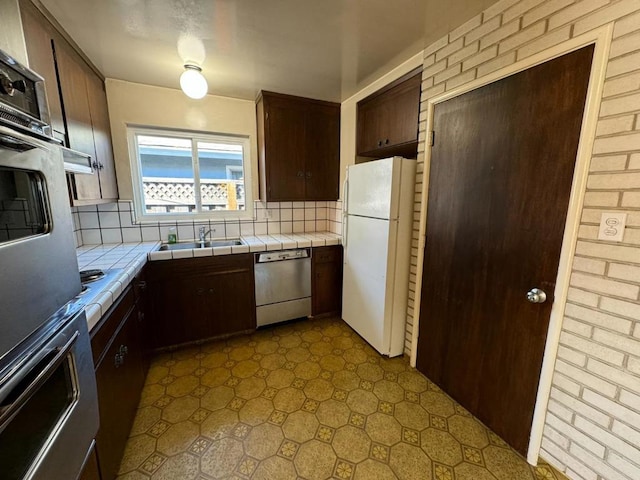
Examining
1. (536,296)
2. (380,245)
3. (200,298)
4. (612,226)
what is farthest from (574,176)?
(200,298)

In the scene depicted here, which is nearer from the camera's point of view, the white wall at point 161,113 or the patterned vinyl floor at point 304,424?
the patterned vinyl floor at point 304,424

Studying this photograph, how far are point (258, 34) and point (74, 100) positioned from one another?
127 cm

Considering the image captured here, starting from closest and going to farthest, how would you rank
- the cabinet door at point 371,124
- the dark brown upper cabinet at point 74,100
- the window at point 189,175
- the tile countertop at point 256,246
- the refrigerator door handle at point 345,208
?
the dark brown upper cabinet at point 74,100
the tile countertop at point 256,246
the cabinet door at point 371,124
the refrigerator door handle at point 345,208
the window at point 189,175

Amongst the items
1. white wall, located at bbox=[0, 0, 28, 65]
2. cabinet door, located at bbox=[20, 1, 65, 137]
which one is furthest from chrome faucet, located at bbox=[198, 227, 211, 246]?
white wall, located at bbox=[0, 0, 28, 65]

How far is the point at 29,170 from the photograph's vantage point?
2.42 feet

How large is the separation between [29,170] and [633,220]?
201 cm

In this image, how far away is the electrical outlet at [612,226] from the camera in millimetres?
1039

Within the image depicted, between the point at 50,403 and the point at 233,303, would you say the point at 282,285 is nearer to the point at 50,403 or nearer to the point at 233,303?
the point at 233,303

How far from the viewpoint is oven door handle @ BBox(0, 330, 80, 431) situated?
0.54 meters

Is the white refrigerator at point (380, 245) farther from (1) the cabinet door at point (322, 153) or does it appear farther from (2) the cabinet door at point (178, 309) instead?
(2) the cabinet door at point (178, 309)

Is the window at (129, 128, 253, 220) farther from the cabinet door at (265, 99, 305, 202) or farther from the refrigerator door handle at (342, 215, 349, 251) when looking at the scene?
the refrigerator door handle at (342, 215, 349, 251)

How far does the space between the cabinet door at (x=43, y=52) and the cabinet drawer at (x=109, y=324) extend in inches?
38.7

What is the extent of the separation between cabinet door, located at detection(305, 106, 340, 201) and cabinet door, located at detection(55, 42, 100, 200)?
1.78m

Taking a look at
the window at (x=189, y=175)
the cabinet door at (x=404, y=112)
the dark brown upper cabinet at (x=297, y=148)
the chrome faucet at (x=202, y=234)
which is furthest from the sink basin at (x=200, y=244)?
the cabinet door at (x=404, y=112)
